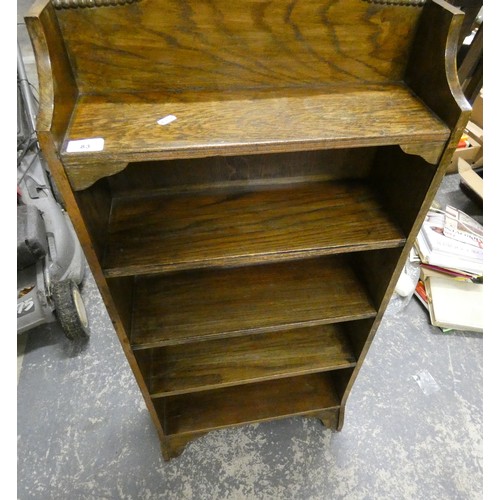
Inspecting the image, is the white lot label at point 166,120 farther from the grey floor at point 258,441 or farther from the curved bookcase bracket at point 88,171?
the grey floor at point 258,441

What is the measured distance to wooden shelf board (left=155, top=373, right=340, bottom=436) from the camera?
135 cm

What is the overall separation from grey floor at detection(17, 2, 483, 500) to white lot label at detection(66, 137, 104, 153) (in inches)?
47.0

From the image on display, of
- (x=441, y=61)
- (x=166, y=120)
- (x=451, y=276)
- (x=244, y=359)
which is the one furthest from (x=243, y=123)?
(x=451, y=276)

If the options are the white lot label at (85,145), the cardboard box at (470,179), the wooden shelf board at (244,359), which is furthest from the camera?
the cardboard box at (470,179)

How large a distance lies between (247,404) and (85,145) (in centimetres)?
110

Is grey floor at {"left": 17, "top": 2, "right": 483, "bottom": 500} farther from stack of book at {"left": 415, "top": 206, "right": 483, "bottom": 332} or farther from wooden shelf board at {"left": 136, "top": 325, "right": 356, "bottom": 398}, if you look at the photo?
wooden shelf board at {"left": 136, "top": 325, "right": 356, "bottom": 398}

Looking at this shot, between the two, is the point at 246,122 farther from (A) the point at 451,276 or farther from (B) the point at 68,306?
(A) the point at 451,276

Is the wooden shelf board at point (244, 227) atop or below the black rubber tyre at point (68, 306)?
atop

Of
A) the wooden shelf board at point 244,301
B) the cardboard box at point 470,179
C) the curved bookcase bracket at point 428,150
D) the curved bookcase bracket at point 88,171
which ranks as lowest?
the cardboard box at point 470,179

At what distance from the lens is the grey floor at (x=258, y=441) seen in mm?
1335

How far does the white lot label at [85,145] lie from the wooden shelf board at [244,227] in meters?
0.26

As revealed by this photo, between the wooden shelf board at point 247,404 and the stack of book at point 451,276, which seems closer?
the wooden shelf board at point 247,404

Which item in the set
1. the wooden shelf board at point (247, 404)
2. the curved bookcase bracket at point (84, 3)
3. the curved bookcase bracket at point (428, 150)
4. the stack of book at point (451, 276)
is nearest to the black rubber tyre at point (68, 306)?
the wooden shelf board at point (247, 404)

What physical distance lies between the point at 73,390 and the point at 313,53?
4.90 ft
